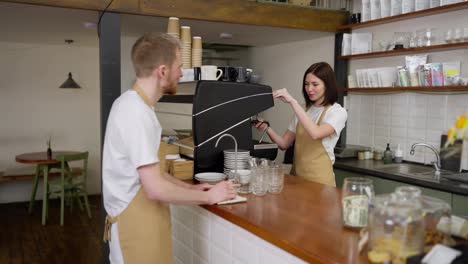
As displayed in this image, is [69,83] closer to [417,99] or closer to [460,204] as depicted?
[417,99]

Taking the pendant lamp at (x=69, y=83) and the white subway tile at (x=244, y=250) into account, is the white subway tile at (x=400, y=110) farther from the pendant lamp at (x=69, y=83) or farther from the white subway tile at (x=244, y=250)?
the pendant lamp at (x=69, y=83)

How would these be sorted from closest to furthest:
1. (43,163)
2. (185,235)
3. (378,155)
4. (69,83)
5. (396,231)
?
(396,231), (185,235), (378,155), (43,163), (69,83)

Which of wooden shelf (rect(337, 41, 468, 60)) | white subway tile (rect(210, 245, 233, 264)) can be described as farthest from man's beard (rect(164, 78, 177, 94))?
wooden shelf (rect(337, 41, 468, 60))

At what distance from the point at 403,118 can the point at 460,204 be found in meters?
1.42

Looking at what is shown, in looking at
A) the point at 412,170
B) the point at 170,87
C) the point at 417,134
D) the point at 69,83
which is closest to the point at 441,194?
the point at 412,170

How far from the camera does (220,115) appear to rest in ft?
8.37

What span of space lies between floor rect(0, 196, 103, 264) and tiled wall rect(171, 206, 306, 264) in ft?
6.75

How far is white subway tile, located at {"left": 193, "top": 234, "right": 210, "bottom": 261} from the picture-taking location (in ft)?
7.02

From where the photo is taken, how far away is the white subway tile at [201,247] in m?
2.14

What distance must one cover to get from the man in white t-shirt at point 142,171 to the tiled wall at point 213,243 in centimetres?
19

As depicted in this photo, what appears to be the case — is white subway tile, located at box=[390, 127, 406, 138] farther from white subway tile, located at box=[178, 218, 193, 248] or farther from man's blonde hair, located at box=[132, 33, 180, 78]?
man's blonde hair, located at box=[132, 33, 180, 78]

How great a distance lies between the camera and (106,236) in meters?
1.98

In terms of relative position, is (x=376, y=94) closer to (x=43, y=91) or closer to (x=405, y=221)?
(x=405, y=221)

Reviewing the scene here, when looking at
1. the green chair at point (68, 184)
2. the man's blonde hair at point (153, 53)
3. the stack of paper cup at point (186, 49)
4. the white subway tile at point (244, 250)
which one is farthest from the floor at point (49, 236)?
the man's blonde hair at point (153, 53)
